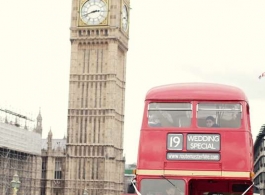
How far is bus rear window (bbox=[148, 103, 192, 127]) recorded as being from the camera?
1831 centimetres

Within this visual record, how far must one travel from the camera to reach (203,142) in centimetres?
1786

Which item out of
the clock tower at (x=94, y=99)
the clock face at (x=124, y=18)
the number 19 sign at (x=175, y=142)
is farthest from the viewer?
the clock face at (x=124, y=18)

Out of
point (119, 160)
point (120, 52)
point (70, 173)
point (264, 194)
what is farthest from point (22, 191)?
point (264, 194)

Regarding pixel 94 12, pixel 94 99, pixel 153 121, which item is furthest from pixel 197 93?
pixel 94 12

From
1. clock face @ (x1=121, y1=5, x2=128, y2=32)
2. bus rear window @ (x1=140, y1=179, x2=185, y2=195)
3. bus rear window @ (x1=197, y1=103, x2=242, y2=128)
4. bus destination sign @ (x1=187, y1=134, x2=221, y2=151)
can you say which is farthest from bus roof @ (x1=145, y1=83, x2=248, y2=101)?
clock face @ (x1=121, y1=5, x2=128, y2=32)

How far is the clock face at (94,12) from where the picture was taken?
99188 millimetres

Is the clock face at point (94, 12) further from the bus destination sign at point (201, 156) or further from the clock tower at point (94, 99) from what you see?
the bus destination sign at point (201, 156)

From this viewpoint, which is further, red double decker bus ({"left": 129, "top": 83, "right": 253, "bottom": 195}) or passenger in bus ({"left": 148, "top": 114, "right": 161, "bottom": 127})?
passenger in bus ({"left": 148, "top": 114, "right": 161, "bottom": 127})

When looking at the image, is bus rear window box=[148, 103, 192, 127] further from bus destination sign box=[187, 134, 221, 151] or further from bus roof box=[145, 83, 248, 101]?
bus destination sign box=[187, 134, 221, 151]

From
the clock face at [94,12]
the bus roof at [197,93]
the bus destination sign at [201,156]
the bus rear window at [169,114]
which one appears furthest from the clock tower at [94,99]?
the bus destination sign at [201,156]

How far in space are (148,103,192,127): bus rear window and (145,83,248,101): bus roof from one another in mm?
222

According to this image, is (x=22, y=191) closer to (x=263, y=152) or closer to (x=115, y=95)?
(x=115, y=95)

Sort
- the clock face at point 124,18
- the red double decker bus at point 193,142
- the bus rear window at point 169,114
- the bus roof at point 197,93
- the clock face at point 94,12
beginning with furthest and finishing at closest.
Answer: the clock face at point 124,18, the clock face at point 94,12, the bus roof at point 197,93, the bus rear window at point 169,114, the red double decker bus at point 193,142

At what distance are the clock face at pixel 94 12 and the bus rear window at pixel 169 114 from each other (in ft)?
Answer: 267
